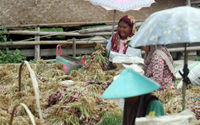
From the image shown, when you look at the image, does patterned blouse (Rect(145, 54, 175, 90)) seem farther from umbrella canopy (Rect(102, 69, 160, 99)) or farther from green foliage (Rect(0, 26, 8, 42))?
green foliage (Rect(0, 26, 8, 42))

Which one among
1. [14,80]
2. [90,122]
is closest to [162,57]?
[90,122]

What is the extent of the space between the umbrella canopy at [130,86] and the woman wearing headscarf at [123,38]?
11.2 feet

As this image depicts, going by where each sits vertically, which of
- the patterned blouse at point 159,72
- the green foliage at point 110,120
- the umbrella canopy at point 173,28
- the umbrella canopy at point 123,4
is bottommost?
the green foliage at point 110,120

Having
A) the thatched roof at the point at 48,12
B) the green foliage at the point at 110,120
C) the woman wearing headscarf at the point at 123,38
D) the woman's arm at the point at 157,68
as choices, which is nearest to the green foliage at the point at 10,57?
the thatched roof at the point at 48,12

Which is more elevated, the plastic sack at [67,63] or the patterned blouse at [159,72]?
the patterned blouse at [159,72]

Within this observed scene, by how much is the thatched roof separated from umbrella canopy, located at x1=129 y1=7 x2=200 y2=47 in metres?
5.96

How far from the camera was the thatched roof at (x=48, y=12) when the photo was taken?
7.53 meters

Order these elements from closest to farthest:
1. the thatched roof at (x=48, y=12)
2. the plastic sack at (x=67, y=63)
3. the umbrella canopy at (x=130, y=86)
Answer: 1. the umbrella canopy at (x=130, y=86)
2. the plastic sack at (x=67, y=63)
3. the thatched roof at (x=48, y=12)

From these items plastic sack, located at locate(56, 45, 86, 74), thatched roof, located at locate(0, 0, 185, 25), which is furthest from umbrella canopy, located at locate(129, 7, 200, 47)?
thatched roof, located at locate(0, 0, 185, 25)

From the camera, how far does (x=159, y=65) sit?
3.71m

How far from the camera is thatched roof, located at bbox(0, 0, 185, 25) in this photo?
24.7ft

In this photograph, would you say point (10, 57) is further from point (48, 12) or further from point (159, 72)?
point (159, 72)

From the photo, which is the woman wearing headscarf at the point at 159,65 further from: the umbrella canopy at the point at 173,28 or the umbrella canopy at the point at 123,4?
the umbrella canopy at the point at 123,4

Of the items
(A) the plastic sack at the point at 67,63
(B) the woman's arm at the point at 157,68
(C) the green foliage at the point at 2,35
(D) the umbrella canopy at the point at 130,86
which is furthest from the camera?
(C) the green foliage at the point at 2,35
